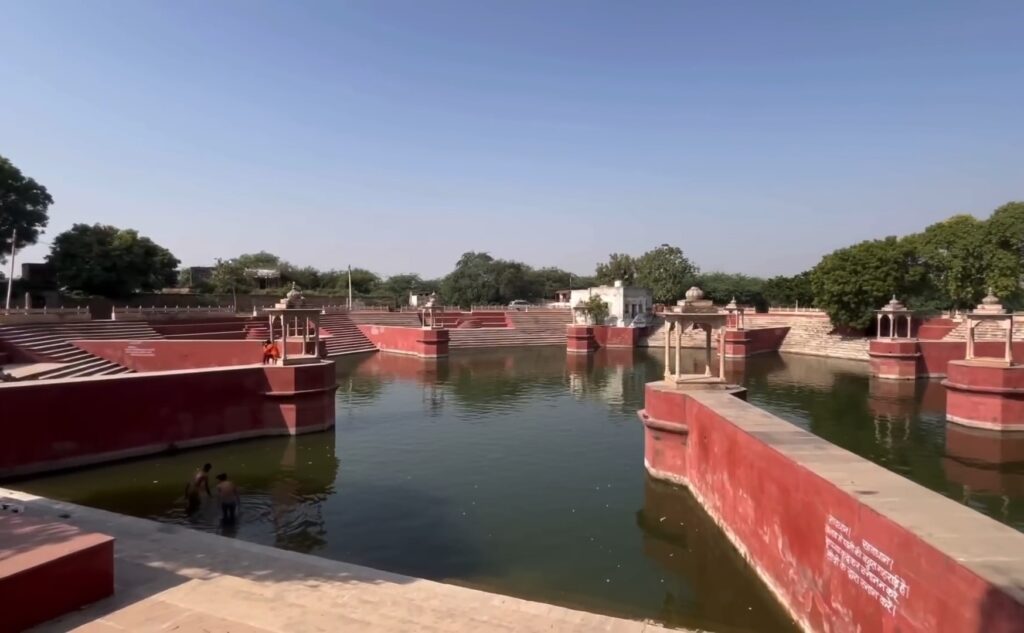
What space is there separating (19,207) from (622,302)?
1726 inches

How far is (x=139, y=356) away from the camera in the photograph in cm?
2573

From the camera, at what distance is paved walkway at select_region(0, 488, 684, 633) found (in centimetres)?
618

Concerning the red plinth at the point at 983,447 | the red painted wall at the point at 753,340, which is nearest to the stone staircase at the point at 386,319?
the red painted wall at the point at 753,340

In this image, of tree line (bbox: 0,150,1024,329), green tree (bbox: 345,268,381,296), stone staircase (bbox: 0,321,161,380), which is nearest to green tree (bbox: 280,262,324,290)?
green tree (bbox: 345,268,381,296)

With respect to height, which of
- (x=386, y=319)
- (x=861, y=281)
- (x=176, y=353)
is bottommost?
(x=176, y=353)

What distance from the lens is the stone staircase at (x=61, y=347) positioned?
23.5 m

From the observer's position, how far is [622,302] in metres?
55.7

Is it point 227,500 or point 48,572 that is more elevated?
point 48,572

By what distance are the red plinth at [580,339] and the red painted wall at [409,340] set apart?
30.5 ft

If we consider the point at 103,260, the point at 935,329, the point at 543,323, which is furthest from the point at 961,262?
the point at 103,260

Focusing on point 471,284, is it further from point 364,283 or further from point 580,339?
point 580,339

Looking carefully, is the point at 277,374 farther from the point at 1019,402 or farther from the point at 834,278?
the point at 834,278

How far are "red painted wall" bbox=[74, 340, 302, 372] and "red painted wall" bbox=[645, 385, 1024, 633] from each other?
62.2 feet

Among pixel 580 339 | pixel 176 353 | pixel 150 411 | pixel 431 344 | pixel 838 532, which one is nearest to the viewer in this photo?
pixel 838 532
